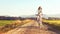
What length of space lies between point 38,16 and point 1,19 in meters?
4.43

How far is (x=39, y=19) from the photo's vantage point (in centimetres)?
2591

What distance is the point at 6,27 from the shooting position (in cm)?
2511

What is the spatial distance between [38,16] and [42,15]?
81cm

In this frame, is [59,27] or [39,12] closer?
[39,12]

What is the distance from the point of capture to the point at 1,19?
23109 mm

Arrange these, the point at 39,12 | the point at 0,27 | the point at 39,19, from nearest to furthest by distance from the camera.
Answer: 1. the point at 0,27
2. the point at 39,12
3. the point at 39,19

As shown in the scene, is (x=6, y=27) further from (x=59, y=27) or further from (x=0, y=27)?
(x=59, y=27)

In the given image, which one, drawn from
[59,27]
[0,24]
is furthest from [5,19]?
[59,27]

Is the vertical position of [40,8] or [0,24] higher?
[40,8]

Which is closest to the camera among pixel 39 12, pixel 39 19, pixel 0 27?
pixel 0 27

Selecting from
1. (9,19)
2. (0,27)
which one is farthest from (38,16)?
(0,27)

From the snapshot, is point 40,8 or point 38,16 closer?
point 40,8

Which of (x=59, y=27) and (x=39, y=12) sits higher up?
(x=39, y=12)

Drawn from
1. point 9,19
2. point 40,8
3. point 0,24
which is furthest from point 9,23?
point 40,8
